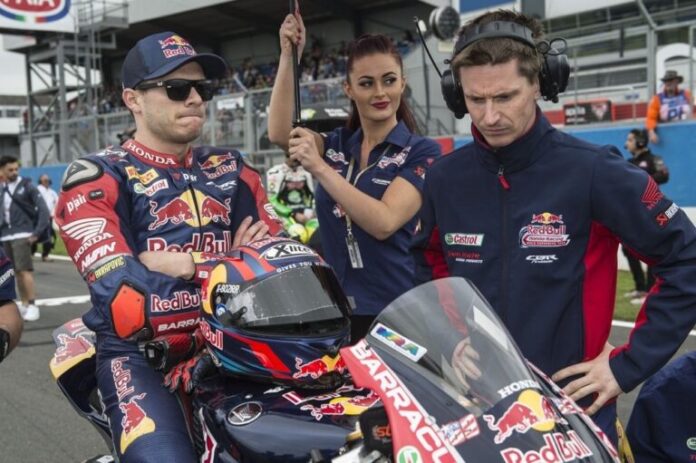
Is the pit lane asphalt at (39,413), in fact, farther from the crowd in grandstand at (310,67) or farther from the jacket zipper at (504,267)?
the crowd in grandstand at (310,67)

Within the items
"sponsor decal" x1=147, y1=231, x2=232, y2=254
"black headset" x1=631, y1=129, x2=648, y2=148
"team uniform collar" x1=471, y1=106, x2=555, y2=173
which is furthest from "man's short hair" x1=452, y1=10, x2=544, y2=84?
"black headset" x1=631, y1=129, x2=648, y2=148

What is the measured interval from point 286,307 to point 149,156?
0.92 meters

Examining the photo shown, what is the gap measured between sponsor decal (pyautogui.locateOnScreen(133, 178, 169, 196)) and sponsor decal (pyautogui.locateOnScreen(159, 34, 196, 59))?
502 mm

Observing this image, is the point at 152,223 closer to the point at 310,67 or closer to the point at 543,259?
the point at 543,259

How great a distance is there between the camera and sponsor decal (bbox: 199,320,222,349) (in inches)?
102

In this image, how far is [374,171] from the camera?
3355 millimetres

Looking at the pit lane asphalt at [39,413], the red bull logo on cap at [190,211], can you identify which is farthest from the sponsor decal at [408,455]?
the pit lane asphalt at [39,413]

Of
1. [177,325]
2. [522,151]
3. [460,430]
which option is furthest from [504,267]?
[177,325]

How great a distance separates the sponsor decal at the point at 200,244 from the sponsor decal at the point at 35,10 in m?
29.6

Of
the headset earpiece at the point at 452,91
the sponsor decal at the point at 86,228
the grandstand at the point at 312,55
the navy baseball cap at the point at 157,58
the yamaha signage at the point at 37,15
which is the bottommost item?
the sponsor decal at the point at 86,228

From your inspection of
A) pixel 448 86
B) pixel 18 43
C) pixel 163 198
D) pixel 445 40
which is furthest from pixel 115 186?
pixel 18 43

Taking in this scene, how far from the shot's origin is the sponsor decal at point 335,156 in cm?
350

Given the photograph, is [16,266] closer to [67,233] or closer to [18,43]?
[67,233]

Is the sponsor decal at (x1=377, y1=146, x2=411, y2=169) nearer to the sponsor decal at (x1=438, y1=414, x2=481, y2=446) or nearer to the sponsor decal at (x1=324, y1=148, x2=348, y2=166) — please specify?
the sponsor decal at (x1=324, y1=148, x2=348, y2=166)
